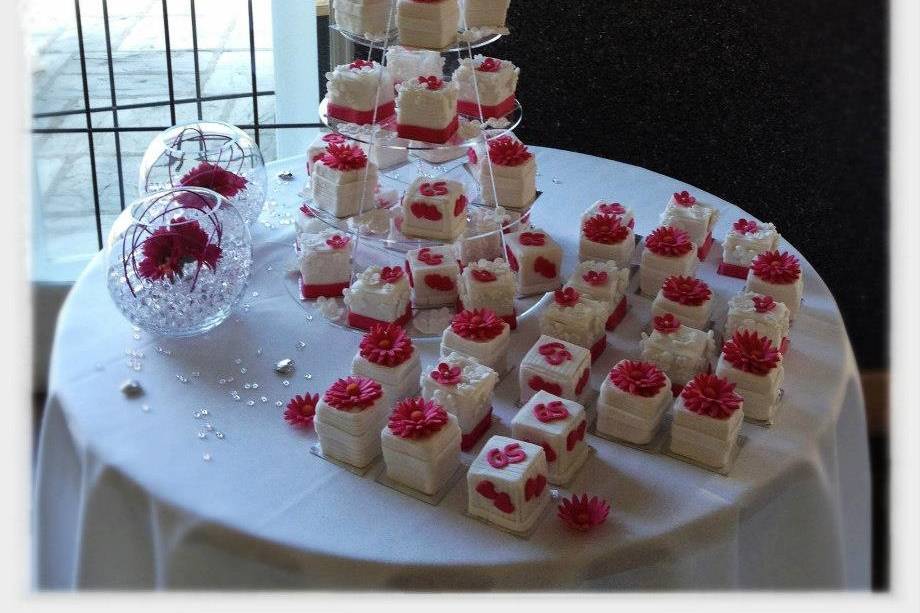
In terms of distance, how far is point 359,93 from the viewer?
7.74 ft

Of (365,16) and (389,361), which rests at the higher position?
(365,16)

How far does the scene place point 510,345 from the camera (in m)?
2.38

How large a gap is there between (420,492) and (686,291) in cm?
86

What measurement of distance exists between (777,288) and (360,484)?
1.15 meters

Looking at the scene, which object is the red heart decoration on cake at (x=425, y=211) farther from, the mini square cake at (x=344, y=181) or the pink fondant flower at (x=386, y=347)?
the pink fondant flower at (x=386, y=347)

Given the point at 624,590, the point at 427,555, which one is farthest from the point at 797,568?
the point at 427,555

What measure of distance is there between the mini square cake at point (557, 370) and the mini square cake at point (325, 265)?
1.96 feet

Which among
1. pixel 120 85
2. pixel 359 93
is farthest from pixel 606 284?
pixel 120 85

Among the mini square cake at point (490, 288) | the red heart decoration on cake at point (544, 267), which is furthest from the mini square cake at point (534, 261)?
the mini square cake at point (490, 288)

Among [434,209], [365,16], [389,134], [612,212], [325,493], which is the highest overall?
[365,16]

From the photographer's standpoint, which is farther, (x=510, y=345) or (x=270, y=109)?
(x=270, y=109)

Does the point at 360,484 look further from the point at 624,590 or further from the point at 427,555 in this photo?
the point at 624,590

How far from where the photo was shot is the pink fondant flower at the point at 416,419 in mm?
1838

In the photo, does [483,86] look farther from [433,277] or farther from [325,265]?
[325,265]
